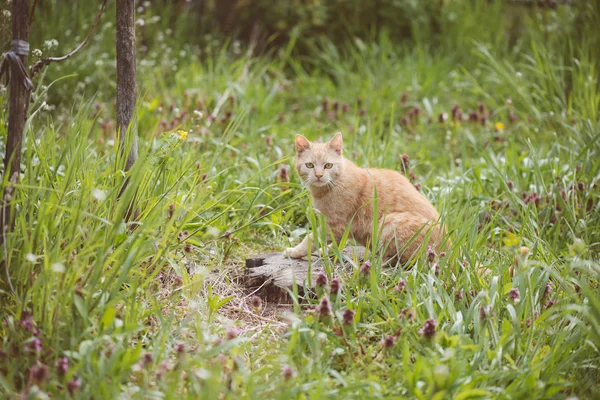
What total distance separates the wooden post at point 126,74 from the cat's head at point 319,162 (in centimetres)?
96

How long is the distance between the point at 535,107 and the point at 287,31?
11.0ft

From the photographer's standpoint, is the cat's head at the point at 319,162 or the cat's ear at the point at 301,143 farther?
the cat's ear at the point at 301,143

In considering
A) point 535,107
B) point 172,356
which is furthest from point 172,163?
point 535,107

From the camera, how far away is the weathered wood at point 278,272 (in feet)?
9.66

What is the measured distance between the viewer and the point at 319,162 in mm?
3410

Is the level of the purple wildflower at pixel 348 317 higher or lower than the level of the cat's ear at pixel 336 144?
lower

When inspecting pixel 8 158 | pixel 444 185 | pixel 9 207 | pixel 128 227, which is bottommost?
pixel 444 185

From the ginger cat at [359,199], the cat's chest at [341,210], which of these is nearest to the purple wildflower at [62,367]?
the ginger cat at [359,199]

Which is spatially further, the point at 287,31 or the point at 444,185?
the point at 287,31

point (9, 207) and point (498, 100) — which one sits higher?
point (9, 207)

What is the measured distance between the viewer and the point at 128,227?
9.33 feet

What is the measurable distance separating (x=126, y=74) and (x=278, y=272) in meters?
1.20

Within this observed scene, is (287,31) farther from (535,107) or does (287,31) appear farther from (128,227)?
(128,227)

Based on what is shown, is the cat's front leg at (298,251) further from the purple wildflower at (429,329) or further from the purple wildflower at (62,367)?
the purple wildflower at (62,367)
